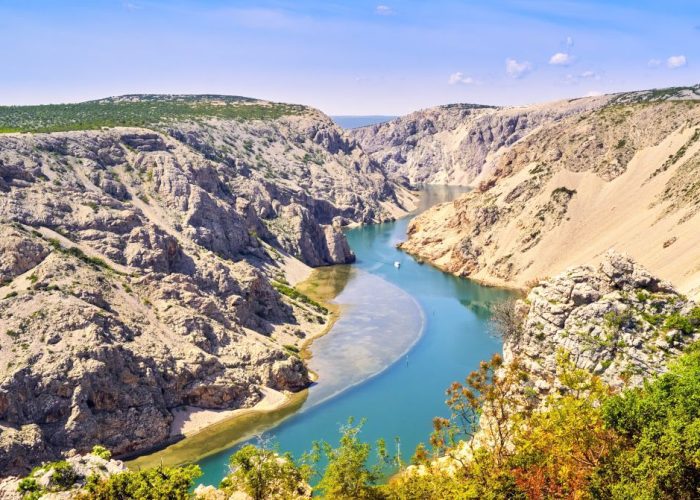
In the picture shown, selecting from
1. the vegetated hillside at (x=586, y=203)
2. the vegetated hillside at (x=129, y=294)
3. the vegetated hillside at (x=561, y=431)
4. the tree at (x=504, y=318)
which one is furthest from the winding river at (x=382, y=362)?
the vegetated hillside at (x=561, y=431)

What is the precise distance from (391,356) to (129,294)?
33.5 m

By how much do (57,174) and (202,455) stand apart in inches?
2308

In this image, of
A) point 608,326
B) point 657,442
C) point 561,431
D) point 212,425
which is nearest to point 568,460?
point 561,431

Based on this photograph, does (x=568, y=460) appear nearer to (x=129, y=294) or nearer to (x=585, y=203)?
(x=129, y=294)

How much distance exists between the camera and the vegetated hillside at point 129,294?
56.9m

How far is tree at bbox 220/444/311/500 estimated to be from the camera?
37031mm

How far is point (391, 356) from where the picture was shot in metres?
80.0

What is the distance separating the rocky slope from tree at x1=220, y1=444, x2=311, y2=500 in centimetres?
1711

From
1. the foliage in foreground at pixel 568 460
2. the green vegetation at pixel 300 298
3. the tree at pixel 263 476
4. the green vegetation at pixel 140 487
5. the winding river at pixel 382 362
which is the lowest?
the winding river at pixel 382 362

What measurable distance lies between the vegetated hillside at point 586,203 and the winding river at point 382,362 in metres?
10.6

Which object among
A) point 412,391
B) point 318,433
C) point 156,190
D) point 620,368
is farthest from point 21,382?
point 156,190

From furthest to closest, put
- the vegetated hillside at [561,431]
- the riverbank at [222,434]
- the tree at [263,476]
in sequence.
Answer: the riverbank at [222,434]
the tree at [263,476]
the vegetated hillside at [561,431]

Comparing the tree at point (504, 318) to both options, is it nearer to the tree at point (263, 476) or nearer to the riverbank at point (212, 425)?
the riverbank at point (212, 425)

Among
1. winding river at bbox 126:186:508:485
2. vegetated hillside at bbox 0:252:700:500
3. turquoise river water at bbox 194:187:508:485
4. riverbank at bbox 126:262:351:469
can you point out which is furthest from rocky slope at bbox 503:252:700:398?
riverbank at bbox 126:262:351:469
